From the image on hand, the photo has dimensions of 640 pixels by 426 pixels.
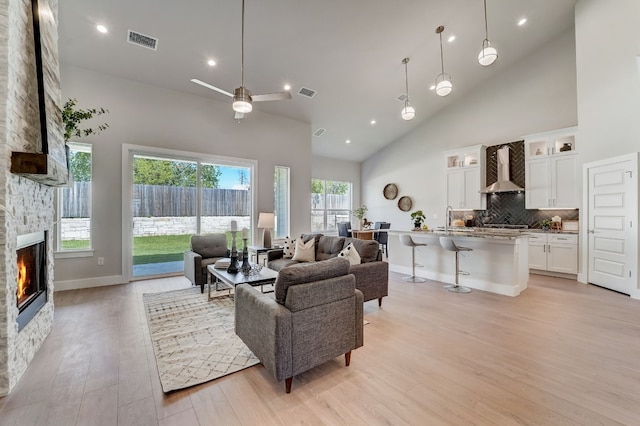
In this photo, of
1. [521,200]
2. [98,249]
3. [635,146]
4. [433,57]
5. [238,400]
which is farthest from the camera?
[521,200]

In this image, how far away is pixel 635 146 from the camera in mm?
4191

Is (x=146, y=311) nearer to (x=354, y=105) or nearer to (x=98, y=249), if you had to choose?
(x=98, y=249)

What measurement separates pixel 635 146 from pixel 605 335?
320 cm

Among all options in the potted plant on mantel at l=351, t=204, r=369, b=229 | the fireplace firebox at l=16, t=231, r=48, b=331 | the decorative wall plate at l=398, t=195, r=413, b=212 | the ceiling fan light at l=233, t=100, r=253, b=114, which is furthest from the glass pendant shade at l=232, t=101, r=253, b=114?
the potted plant on mantel at l=351, t=204, r=369, b=229

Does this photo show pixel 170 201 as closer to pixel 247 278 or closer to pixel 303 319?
pixel 247 278

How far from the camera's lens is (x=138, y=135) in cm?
518

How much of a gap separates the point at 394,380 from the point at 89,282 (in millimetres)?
5315

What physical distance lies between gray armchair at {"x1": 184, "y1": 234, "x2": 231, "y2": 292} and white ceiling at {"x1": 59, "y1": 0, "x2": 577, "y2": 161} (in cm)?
294

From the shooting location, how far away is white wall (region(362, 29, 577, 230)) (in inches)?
231

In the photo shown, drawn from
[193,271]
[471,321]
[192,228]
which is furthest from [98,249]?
[471,321]

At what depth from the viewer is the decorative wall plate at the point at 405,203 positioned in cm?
873

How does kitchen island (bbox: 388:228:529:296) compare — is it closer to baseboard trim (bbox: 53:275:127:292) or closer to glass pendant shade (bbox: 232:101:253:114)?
glass pendant shade (bbox: 232:101:253:114)

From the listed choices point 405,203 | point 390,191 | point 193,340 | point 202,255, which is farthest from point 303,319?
point 390,191

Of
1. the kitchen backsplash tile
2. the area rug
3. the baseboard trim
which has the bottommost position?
the area rug
